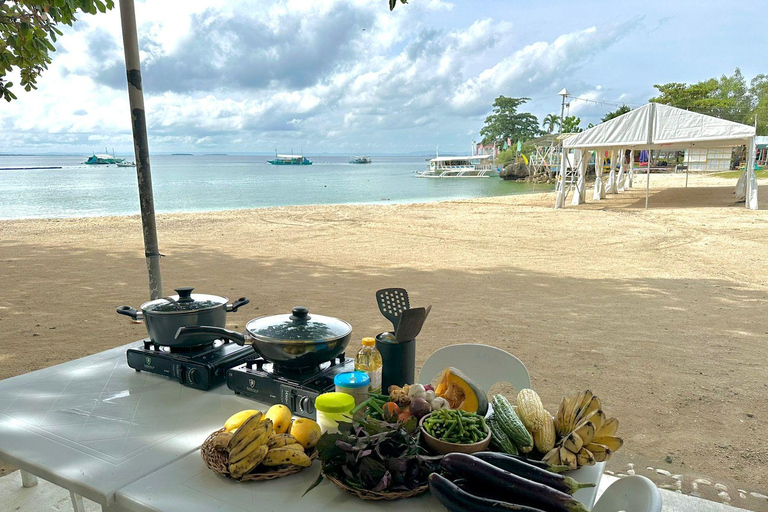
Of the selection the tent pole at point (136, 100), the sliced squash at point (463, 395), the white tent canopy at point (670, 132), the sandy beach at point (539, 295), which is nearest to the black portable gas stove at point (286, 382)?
the sliced squash at point (463, 395)

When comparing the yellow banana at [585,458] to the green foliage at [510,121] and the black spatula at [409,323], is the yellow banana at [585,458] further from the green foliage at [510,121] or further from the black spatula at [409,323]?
the green foliage at [510,121]

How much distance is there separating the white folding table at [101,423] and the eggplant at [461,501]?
2.51 feet

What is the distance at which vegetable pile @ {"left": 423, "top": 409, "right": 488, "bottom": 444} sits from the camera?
136 cm

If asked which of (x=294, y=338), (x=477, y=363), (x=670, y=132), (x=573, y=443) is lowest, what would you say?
(x=477, y=363)

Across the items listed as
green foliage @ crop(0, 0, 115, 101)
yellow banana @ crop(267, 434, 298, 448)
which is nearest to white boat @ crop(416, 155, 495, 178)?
green foliage @ crop(0, 0, 115, 101)

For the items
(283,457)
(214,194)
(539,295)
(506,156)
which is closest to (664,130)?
(539,295)

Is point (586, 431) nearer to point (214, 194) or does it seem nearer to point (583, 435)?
point (583, 435)

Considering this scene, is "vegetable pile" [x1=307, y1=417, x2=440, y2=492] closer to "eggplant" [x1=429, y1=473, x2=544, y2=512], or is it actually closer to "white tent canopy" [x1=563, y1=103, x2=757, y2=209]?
"eggplant" [x1=429, y1=473, x2=544, y2=512]

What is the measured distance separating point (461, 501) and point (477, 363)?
128cm

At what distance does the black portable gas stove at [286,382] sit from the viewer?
1649 mm

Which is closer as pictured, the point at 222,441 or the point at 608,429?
the point at 222,441

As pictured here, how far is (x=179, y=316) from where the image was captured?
1905 millimetres

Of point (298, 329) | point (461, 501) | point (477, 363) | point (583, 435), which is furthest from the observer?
point (477, 363)

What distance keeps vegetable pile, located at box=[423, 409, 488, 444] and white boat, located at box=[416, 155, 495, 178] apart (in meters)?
62.6
